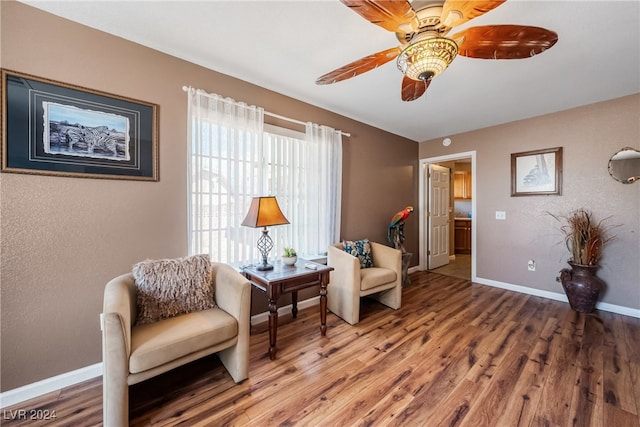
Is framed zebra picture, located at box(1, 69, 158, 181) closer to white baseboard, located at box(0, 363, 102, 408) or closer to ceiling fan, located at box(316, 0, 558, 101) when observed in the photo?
white baseboard, located at box(0, 363, 102, 408)

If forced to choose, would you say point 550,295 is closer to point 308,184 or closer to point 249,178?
point 308,184

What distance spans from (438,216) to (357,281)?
10.1 ft

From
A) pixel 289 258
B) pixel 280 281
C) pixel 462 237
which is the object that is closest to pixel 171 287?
pixel 280 281

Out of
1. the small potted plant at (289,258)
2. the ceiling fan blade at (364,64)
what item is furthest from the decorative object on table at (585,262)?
the small potted plant at (289,258)

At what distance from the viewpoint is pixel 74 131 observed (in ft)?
5.41

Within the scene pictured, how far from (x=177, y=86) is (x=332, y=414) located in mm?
2652

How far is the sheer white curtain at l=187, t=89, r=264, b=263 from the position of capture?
208 cm

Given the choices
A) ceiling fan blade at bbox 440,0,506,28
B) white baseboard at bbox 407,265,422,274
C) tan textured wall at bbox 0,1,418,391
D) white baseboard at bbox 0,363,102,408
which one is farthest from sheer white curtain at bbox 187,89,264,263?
Result: white baseboard at bbox 407,265,422,274

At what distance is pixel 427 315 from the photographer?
268 cm

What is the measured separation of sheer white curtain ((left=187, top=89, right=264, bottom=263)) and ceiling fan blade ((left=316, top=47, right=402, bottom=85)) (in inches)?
38.8

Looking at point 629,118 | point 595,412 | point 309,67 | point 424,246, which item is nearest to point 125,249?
point 309,67

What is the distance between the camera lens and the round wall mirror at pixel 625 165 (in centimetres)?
264

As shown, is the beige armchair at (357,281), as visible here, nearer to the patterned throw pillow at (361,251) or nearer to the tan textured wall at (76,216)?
the patterned throw pillow at (361,251)

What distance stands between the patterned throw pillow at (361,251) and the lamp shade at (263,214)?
108cm
